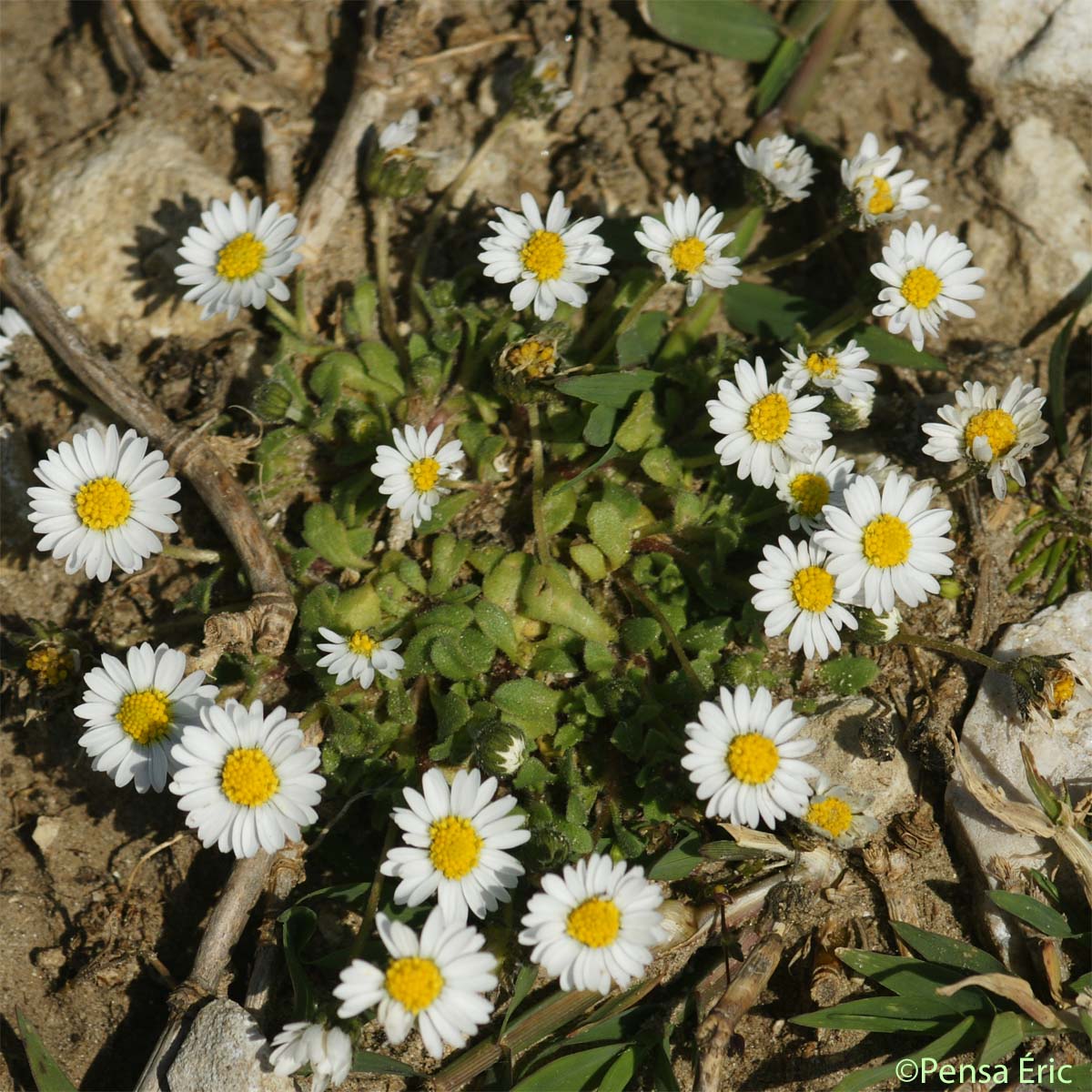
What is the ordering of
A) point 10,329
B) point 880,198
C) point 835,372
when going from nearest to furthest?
point 835,372 → point 880,198 → point 10,329

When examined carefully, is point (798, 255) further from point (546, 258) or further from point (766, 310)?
point (546, 258)

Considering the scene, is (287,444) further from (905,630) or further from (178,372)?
(905,630)

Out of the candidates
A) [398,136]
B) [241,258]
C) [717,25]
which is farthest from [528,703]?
[717,25]

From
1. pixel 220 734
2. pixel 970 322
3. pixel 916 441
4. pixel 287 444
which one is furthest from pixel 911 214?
pixel 220 734

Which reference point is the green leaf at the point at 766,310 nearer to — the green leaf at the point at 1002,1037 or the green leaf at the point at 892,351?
the green leaf at the point at 892,351

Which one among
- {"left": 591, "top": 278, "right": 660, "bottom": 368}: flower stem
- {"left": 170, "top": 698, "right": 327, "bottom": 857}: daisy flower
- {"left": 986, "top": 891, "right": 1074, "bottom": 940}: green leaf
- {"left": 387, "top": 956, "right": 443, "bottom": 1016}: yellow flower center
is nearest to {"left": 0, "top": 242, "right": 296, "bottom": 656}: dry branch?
{"left": 170, "top": 698, "right": 327, "bottom": 857}: daisy flower

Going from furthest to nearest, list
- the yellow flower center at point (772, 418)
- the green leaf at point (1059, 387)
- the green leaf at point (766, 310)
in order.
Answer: the green leaf at point (766, 310) → the green leaf at point (1059, 387) → the yellow flower center at point (772, 418)

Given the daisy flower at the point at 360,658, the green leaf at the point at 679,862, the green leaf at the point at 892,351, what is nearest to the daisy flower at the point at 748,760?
the green leaf at the point at 679,862
